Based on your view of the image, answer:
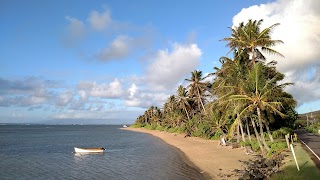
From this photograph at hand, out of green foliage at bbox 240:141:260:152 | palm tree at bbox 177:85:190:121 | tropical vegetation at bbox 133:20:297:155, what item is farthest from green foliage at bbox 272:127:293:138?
palm tree at bbox 177:85:190:121

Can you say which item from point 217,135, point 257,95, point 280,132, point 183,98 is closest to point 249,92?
point 257,95

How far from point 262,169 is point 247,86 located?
339 inches

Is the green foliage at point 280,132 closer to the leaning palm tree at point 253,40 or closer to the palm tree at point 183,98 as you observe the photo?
the leaning palm tree at point 253,40

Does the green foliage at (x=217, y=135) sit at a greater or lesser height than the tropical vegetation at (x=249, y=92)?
lesser

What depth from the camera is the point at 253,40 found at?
3231 centimetres

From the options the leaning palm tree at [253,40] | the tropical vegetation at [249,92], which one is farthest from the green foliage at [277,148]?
the leaning palm tree at [253,40]

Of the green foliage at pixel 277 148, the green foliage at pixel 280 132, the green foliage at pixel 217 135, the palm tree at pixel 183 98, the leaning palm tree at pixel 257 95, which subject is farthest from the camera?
the palm tree at pixel 183 98

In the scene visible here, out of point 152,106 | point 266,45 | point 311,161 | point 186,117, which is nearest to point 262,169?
point 311,161

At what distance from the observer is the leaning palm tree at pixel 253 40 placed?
3189cm

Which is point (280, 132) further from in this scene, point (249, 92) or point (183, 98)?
point (183, 98)

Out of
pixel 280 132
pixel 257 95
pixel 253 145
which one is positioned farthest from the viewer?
pixel 280 132

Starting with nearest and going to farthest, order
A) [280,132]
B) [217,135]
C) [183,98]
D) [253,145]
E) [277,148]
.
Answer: [277,148]
[253,145]
[280,132]
[217,135]
[183,98]

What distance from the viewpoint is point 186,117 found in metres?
81.8

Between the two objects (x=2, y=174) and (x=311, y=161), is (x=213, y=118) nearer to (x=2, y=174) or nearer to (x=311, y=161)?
(x=311, y=161)
